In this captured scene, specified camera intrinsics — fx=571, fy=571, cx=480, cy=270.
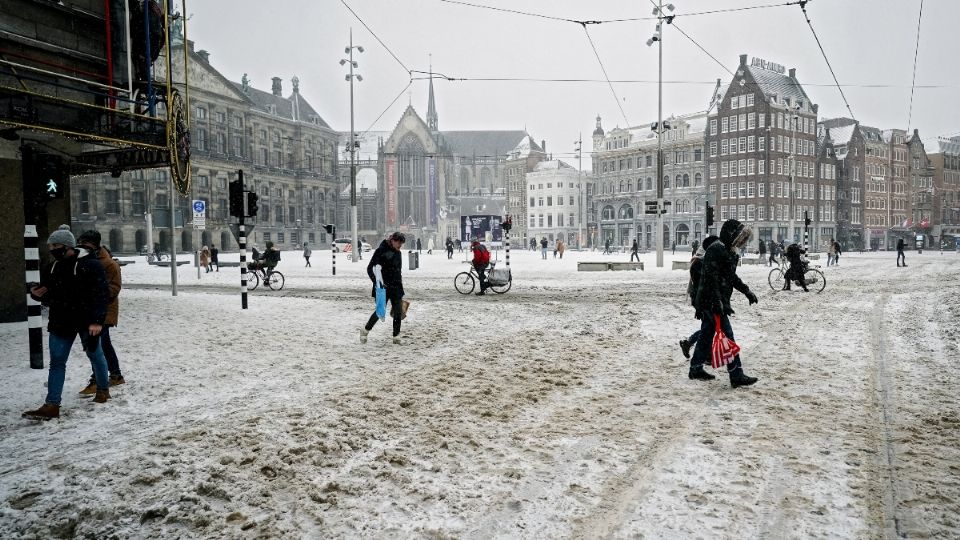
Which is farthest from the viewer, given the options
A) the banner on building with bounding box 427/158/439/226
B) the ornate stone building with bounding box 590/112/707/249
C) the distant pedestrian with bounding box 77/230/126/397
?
the banner on building with bounding box 427/158/439/226

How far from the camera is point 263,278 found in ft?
65.8

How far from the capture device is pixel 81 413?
5723mm

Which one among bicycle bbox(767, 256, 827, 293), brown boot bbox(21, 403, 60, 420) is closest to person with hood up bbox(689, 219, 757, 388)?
brown boot bbox(21, 403, 60, 420)

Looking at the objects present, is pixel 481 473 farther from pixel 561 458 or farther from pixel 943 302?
pixel 943 302

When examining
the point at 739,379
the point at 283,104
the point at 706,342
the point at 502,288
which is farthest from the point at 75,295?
the point at 283,104

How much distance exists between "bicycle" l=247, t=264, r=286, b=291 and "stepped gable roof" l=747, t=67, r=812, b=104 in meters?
62.2

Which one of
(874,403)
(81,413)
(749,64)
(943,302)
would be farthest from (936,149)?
(81,413)

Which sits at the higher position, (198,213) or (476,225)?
(198,213)

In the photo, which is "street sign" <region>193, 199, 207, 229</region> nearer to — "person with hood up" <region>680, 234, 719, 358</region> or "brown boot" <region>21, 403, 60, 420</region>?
"brown boot" <region>21, 403, 60, 420</region>

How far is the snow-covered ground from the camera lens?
3570mm

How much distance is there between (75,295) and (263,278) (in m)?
14.9

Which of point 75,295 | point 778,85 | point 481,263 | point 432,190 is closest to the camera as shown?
point 75,295

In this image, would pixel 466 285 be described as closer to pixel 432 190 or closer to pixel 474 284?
pixel 474 284

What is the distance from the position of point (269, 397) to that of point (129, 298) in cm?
1254
